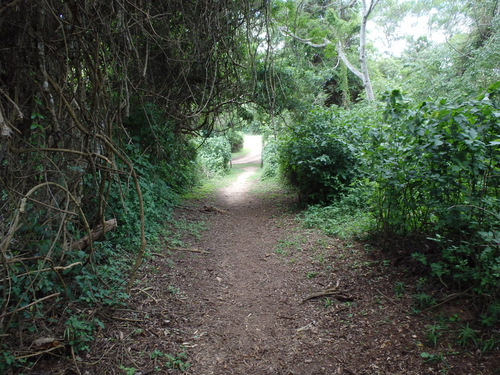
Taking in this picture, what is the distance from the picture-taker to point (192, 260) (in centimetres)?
475

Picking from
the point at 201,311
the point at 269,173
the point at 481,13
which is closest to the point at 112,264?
the point at 201,311

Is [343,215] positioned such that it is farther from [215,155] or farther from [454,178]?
[215,155]

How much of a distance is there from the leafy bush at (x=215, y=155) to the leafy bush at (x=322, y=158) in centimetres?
847

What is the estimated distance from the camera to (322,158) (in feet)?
21.4

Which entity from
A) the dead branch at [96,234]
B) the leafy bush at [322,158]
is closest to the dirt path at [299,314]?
the dead branch at [96,234]

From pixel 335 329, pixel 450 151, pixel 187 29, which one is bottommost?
pixel 335 329

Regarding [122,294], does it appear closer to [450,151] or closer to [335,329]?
[335,329]

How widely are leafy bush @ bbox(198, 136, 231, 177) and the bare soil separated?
35.8 feet

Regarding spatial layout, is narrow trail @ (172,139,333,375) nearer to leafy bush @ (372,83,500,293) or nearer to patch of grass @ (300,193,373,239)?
patch of grass @ (300,193,373,239)

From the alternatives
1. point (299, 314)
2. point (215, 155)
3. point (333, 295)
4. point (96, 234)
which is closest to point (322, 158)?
point (333, 295)

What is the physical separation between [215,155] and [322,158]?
11470 mm

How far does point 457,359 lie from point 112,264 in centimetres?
376

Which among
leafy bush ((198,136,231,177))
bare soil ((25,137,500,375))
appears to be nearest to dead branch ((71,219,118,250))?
bare soil ((25,137,500,375))

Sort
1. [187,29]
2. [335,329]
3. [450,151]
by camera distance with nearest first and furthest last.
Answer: [450,151] → [335,329] → [187,29]
